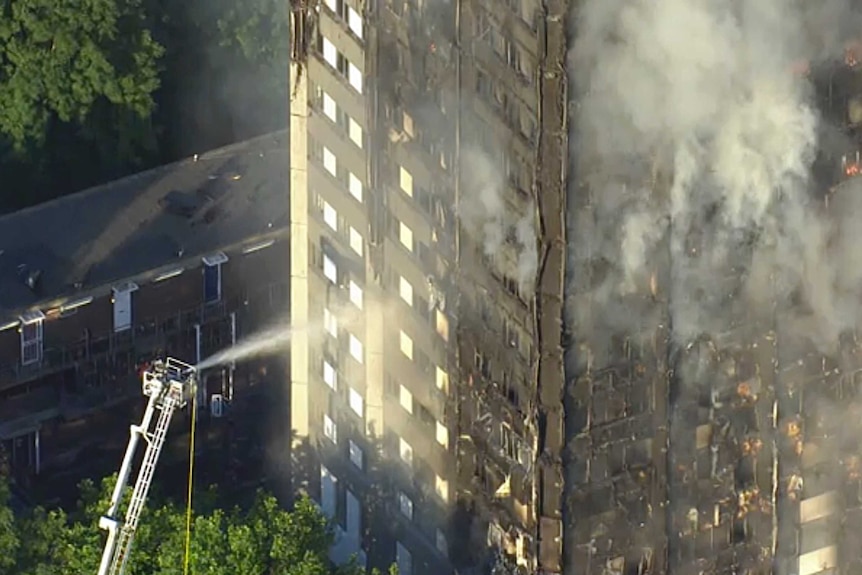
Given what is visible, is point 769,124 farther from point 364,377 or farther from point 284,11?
point 284,11

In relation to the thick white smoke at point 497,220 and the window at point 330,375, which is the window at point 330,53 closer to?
the thick white smoke at point 497,220

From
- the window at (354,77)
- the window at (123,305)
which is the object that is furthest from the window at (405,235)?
the window at (123,305)

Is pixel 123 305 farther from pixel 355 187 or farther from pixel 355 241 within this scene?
pixel 355 187

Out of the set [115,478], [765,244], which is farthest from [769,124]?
[115,478]

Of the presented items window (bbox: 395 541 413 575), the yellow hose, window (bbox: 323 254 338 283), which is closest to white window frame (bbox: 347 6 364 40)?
window (bbox: 323 254 338 283)

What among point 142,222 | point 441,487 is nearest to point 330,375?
point 441,487
